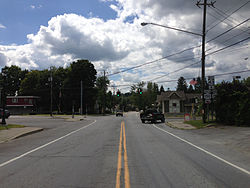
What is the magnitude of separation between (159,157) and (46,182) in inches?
171

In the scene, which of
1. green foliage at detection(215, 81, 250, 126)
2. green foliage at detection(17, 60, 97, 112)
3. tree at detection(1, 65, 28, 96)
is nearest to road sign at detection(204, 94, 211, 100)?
green foliage at detection(215, 81, 250, 126)

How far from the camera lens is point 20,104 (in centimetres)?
7544

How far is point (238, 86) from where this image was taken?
66.7ft

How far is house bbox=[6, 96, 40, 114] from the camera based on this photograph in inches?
2958

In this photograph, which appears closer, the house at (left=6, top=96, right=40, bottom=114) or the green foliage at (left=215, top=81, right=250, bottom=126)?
the green foliage at (left=215, top=81, right=250, bottom=126)

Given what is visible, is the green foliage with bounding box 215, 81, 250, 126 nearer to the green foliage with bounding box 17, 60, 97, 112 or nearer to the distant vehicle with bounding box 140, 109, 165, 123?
the distant vehicle with bounding box 140, 109, 165, 123

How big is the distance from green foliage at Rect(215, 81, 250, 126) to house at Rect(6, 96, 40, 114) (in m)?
67.0

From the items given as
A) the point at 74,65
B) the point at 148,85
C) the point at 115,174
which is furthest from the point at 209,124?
the point at 148,85

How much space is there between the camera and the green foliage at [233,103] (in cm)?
1880

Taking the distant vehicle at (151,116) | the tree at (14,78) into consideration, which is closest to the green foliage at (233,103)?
the distant vehicle at (151,116)

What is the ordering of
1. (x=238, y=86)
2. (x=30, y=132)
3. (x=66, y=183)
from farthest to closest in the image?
(x=238, y=86)
(x=30, y=132)
(x=66, y=183)

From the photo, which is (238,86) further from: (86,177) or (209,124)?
(86,177)

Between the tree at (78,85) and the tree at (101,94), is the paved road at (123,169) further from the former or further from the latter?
the tree at (78,85)

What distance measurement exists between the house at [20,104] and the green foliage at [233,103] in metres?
67.0
